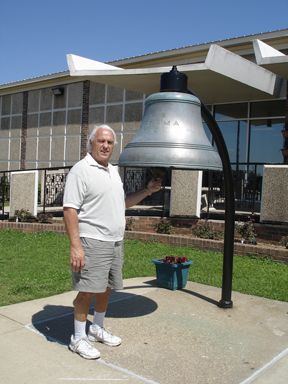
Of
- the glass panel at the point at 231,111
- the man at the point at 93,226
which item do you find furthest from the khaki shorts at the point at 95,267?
the glass panel at the point at 231,111

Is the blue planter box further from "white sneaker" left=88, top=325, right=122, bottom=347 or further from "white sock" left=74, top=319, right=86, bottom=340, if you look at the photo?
"white sock" left=74, top=319, right=86, bottom=340

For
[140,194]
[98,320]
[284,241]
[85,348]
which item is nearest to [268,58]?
[284,241]

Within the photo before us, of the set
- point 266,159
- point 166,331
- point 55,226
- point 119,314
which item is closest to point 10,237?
point 55,226

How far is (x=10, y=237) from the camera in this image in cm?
875

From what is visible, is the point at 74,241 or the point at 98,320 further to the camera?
the point at 98,320

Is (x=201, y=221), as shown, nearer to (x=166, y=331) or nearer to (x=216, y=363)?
(x=166, y=331)

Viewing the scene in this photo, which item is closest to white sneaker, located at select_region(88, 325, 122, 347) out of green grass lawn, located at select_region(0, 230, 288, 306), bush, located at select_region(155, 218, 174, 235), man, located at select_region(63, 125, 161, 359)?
man, located at select_region(63, 125, 161, 359)

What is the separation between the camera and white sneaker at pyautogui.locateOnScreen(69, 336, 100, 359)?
310 centimetres

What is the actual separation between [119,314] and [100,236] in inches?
52.1

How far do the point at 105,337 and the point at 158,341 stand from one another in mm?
462

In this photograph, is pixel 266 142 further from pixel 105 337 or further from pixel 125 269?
pixel 105 337

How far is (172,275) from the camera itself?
4.90m

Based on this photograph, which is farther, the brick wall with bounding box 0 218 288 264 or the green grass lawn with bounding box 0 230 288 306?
the brick wall with bounding box 0 218 288 264

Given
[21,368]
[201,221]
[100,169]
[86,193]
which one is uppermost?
[100,169]
